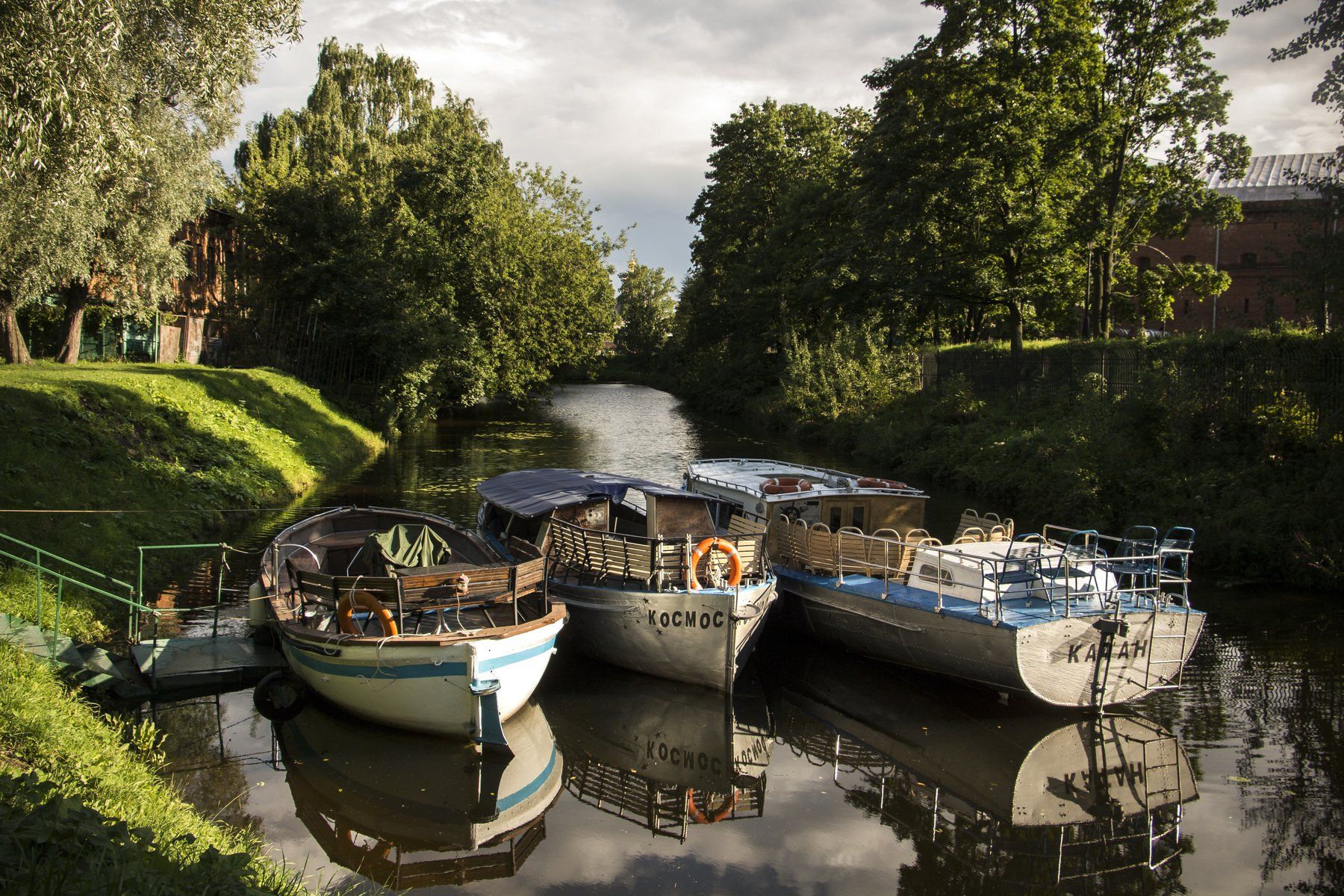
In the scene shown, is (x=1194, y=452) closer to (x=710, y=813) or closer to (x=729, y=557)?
(x=729, y=557)

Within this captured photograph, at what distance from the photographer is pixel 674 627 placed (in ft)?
46.0

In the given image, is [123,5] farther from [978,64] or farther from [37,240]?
[978,64]

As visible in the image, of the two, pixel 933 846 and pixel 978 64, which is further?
pixel 978 64

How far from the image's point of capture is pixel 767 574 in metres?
15.4

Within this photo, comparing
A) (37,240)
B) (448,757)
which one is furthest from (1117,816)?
(37,240)

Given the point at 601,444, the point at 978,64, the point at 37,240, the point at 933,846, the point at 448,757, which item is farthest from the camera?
the point at 601,444

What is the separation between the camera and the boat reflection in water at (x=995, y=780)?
31.9ft

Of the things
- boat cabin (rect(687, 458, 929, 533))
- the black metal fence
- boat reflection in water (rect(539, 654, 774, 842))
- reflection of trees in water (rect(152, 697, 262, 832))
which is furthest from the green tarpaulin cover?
the black metal fence

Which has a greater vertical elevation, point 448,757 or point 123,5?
point 123,5

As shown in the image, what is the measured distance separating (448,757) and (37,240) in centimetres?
1794

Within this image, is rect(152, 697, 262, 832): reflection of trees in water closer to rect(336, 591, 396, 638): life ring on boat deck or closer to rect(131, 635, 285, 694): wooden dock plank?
rect(131, 635, 285, 694): wooden dock plank

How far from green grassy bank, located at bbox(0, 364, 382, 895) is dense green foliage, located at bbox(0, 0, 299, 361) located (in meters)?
2.89

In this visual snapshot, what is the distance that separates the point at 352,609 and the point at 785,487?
28.1 ft

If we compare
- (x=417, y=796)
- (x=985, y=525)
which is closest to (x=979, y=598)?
(x=985, y=525)
